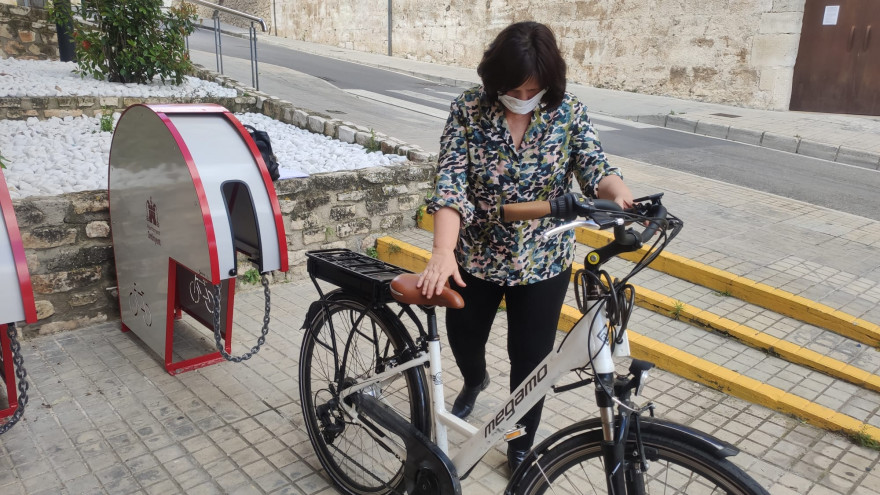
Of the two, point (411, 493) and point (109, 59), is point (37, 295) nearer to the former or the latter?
point (411, 493)

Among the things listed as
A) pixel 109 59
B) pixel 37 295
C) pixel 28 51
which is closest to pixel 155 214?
pixel 37 295

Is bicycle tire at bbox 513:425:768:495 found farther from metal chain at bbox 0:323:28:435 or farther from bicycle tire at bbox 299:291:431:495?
metal chain at bbox 0:323:28:435

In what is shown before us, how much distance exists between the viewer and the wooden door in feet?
38.5

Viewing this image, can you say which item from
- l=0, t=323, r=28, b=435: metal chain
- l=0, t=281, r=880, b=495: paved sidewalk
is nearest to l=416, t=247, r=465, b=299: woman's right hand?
l=0, t=281, r=880, b=495: paved sidewalk

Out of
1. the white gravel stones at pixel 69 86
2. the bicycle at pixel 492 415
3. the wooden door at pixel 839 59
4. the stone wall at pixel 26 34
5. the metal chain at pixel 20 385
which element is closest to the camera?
the bicycle at pixel 492 415

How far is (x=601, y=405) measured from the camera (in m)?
1.88

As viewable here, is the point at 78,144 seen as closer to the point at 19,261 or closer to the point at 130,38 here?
the point at 130,38

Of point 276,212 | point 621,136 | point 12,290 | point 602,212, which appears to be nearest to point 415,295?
point 602,212

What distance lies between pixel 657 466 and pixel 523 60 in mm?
1384

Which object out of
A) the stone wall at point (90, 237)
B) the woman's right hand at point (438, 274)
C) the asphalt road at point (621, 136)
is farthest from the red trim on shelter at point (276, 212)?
the asphalt road at point (621, 136)

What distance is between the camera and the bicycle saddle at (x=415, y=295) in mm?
2229

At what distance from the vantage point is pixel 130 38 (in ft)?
26.8

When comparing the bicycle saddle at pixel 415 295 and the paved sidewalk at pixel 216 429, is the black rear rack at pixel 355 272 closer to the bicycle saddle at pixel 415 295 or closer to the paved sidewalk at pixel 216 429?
the bicycle saddle at pixel 415 295

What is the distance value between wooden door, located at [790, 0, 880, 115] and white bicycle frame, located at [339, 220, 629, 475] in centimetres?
1252
